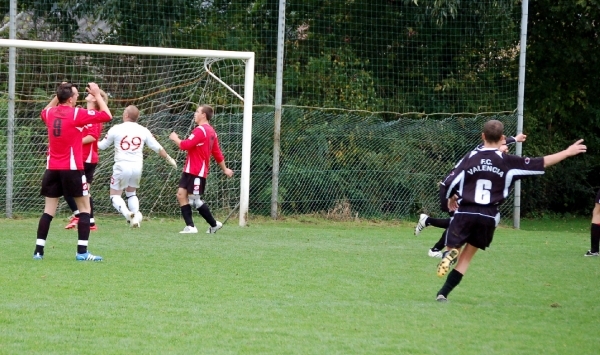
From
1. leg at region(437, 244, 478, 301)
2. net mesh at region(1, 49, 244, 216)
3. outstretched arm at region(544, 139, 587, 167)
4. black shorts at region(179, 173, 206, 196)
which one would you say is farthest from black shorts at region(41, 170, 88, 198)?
net mesh at region(1, 49, 244, 216)

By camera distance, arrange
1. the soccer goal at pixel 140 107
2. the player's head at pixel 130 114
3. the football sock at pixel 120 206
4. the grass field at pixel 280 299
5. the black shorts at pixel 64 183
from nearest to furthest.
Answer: the grass field at pixel 280 299
the black shorts at pixel 64 183
the player's head at pixel 130 114
the football sock at pixel 120 206
the soccer goal at pixel 140 107

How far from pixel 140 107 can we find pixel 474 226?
9447mm

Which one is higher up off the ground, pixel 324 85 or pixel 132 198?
pixel 324 85

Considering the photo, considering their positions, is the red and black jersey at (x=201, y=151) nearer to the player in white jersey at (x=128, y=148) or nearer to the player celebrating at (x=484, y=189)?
the player in white jersey at (x=128, y=148)

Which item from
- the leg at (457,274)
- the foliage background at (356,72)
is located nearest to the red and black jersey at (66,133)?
the leg at (457,274)

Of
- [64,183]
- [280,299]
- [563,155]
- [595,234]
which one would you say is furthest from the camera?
[595,234]

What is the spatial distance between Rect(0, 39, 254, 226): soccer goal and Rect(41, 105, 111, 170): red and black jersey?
17.1 feet

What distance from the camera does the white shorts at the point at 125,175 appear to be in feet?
42.5

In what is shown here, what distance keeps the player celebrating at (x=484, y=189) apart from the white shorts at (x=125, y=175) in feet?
21.3

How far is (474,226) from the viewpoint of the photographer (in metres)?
7.57

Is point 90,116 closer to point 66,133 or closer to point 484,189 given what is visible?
point 66,133

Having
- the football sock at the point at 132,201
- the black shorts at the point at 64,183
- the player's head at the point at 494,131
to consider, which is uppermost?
the player's head at the point at 494,131

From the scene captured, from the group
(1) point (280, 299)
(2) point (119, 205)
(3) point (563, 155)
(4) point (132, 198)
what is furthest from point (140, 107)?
(3) point (563, 155)

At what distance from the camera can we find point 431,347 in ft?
19.2
